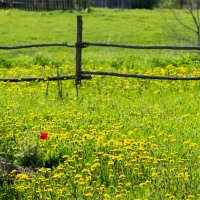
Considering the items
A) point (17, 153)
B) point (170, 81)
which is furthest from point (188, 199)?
point (170, 81)

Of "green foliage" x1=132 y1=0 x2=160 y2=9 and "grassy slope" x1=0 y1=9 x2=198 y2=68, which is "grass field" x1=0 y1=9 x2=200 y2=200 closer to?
"grassy slope" x1=0 y1=9 x2=198 y2=68

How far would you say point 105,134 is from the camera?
7.03 metres

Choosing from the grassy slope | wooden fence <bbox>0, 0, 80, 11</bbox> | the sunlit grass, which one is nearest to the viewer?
the sunlit grass

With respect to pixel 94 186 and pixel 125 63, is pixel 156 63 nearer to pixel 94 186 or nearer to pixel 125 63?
pixel 125 63

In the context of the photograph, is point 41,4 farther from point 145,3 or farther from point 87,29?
point 145,3

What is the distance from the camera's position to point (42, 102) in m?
9.12

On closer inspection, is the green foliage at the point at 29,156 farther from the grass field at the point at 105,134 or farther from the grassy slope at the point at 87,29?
the grassy slope at the point at 87,29

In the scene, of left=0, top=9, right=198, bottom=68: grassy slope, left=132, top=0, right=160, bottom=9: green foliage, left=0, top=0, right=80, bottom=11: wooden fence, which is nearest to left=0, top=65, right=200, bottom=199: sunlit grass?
left=0, top=9, right=198, bottom=68: grassy slope

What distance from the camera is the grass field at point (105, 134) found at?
A: 5.57 metres

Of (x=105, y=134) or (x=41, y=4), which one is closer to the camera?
(x=105, y=134)

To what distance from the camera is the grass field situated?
18.3 feet

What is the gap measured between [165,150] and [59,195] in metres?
1.73

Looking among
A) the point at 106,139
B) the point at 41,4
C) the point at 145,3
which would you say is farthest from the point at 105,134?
the point at 145,3

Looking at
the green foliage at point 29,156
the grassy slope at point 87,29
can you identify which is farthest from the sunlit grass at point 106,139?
the grassy slope at point 87,29
